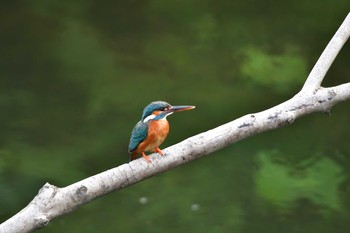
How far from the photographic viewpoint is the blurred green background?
329 cm

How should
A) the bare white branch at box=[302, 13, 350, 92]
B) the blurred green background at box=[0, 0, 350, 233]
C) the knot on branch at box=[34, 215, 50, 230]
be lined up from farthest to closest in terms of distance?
the blurred green background at box=[0, 0, 350, 233] < the bare white branch at box=[302, 13, 350, 92] < the knot on branch at box=[34, 215, 50, 230]

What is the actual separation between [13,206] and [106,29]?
40.1 inches

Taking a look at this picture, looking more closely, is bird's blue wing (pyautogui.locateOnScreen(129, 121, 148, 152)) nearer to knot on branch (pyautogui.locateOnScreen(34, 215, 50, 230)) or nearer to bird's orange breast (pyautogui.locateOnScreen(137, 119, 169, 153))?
bird's orange breast (pyautogui.locateOnScreen(137, 119, 169, 153))

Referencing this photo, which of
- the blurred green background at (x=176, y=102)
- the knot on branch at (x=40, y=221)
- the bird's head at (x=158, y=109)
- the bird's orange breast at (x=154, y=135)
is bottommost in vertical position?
the knot on branch at (x=40, y=221)

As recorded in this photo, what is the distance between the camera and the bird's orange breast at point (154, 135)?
187 centimetres

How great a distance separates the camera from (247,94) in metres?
3.56

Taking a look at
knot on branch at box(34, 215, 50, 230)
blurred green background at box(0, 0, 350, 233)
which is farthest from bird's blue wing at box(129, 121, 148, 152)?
blurred green background at box(0, 0, 350, 233)

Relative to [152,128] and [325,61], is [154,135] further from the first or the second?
[325,61]

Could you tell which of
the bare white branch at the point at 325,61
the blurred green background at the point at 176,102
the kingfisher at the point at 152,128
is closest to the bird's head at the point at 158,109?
the kingfisher at the point at 152,128

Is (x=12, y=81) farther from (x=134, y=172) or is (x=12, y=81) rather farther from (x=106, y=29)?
(x=134, y=172)

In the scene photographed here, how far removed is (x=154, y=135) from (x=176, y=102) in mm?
1671

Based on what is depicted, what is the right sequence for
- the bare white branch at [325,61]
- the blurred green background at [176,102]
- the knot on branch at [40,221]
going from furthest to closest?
1. the blurred green background at [176,102]
2. the bare white branch at [325,61]
3. the knot on branch at [40,221]

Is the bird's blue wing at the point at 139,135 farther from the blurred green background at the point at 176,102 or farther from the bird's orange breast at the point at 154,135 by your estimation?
the blurred green background at the point at 176,102

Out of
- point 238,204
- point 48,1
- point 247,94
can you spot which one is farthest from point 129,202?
point 48,1
